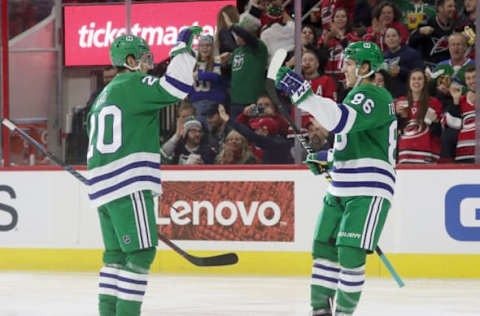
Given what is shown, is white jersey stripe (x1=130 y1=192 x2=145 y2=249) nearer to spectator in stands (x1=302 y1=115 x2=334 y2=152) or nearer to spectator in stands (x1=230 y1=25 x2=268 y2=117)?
spectator in stands (x1=302 y1=115 x2=334 y2=152)

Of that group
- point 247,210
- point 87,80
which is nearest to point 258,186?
point 247,210

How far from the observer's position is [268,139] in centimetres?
718

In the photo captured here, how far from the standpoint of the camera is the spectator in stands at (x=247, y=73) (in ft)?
24.1

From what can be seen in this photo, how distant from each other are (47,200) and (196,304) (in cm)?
209

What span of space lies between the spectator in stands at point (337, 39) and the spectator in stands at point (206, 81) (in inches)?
29.3

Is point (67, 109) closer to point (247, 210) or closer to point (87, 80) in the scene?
point (87, 80)

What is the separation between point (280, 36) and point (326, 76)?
0.51 m

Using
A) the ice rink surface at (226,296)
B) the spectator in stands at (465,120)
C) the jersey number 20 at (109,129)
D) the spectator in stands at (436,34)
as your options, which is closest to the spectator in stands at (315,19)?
the spectator in stands at (436,34)

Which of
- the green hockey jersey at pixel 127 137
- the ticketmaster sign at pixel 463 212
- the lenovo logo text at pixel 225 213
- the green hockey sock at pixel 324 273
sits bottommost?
the lenovo logo text at pixel 225 213

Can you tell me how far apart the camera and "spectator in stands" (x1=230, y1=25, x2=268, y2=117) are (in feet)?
0.22

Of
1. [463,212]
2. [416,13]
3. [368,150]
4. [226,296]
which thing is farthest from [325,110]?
[416,13]

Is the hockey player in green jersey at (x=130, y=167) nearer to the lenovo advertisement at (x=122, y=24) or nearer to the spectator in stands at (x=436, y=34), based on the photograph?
the spectator in stands at (x=436, y=34)

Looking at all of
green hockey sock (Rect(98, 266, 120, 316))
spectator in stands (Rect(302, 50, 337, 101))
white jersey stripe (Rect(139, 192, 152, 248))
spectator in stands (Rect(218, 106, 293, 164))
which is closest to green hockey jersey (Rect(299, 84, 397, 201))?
white jersey stripe (Rect(139, 192, 152, 248))

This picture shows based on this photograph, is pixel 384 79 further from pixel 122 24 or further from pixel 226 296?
pixel 122 24
